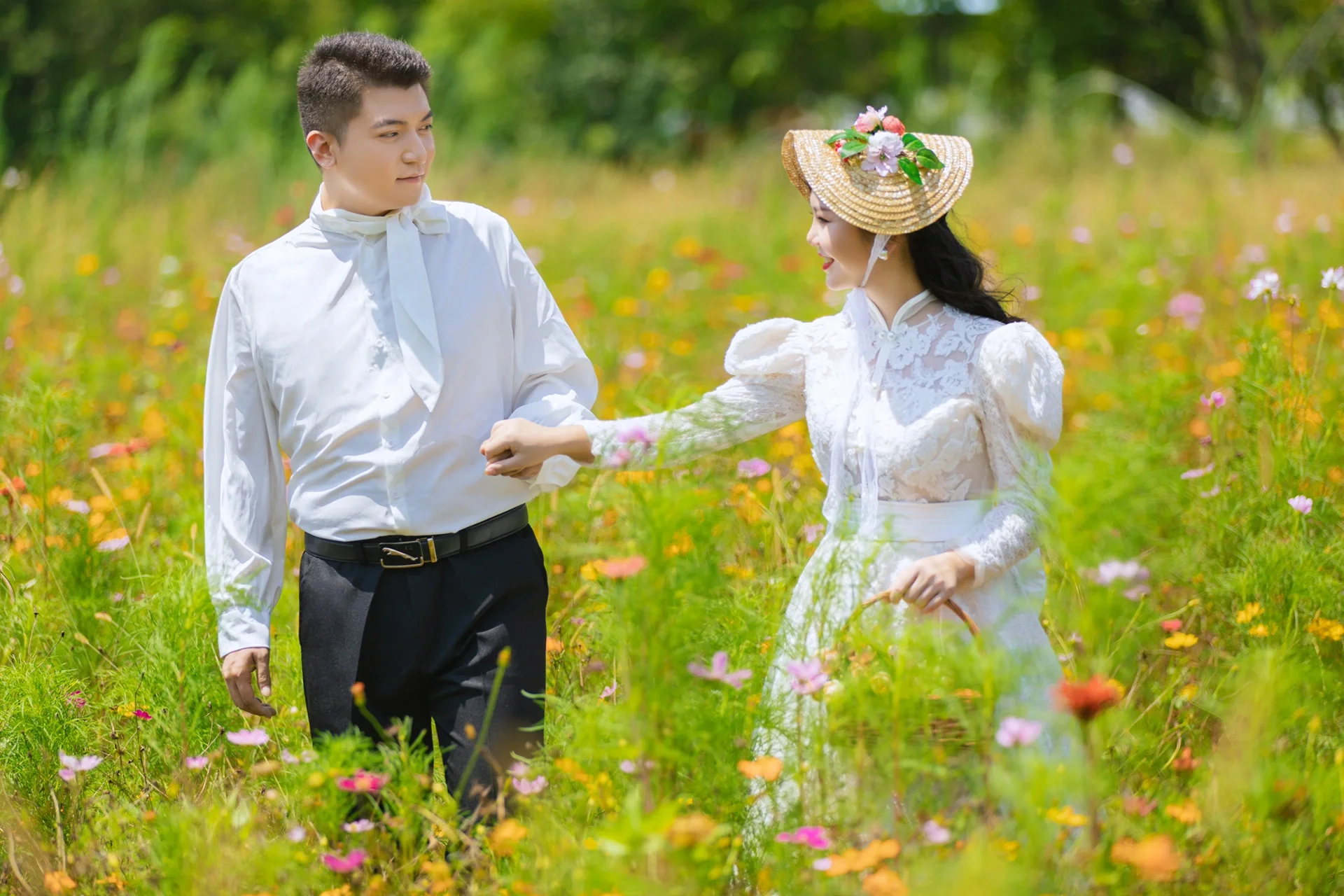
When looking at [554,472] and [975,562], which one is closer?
[975,562]

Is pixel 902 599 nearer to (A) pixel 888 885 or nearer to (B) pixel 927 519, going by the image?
(B) pixel 927 519

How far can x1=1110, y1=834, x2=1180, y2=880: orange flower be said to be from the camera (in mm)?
1490

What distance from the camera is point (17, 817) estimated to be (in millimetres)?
2096

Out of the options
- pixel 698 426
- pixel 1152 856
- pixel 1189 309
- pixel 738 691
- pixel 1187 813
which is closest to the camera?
pixel 1152 856

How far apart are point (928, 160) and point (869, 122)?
155 mm

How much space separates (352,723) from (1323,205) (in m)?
5.83

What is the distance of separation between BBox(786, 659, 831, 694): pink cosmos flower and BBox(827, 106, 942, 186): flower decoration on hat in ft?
3.19

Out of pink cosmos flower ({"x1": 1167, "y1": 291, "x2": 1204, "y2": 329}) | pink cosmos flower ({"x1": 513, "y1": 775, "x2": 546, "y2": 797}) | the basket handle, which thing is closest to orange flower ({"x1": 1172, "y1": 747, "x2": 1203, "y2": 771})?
the basket handle

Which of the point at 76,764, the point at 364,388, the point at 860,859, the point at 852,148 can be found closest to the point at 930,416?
the point at 852,148

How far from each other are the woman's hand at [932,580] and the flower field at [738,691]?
11 centimetres

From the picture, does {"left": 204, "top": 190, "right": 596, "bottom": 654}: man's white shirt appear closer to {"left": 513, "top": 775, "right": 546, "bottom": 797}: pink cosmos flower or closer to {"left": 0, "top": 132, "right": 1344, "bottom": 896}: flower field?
{"left": 0, "top": 132, "right": 1344, "bottom": 896}: flower field

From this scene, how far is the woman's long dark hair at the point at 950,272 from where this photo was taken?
2377 mm

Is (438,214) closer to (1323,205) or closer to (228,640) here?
(228,640)

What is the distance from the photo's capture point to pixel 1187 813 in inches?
68.7
